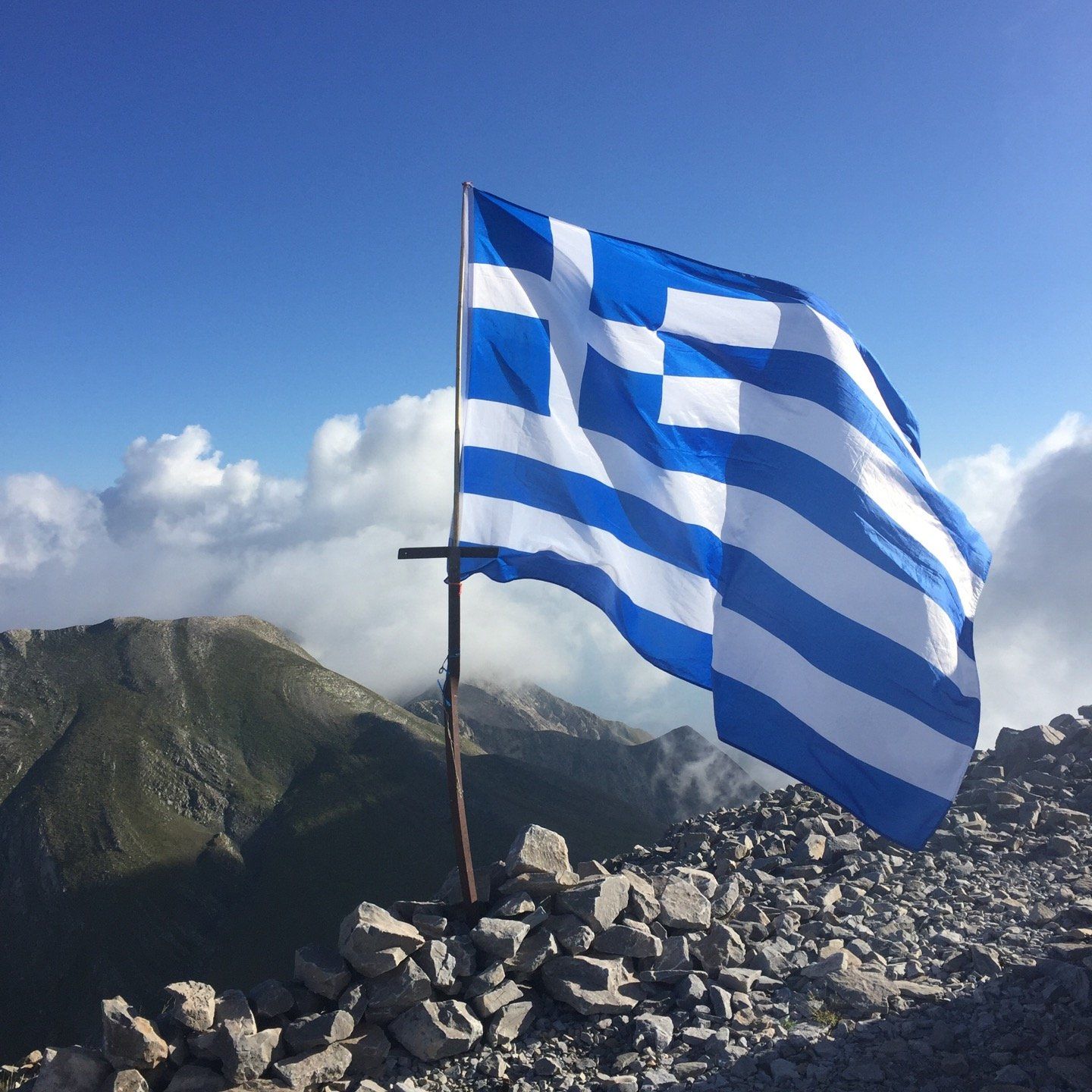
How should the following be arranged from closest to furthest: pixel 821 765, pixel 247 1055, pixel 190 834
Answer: pixel 247 1055
pixel 821 765
pixel 190 834

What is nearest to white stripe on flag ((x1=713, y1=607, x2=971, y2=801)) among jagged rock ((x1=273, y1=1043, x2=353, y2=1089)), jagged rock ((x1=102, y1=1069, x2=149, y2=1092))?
jagged rock ((x1=273, y1=1043, x2=353, y2=1089))

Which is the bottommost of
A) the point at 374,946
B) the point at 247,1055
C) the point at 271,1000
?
the point at 247,1055

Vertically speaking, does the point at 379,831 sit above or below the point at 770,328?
above

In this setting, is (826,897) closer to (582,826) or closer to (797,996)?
(797,996)

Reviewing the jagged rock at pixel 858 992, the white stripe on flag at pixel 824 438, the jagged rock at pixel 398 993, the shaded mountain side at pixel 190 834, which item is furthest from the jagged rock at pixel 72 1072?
the shaded mountain side at pixel 190 834

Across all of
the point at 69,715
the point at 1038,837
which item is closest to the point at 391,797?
the point at 69,715

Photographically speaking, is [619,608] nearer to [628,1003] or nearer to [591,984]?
[591,984]

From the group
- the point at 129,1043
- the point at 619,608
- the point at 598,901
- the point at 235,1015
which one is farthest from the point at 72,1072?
the point at 619,608

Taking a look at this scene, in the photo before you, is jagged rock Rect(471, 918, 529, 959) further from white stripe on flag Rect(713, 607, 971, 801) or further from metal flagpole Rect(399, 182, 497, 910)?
white stripe on flag Rect(713, 607, 971, 801)
